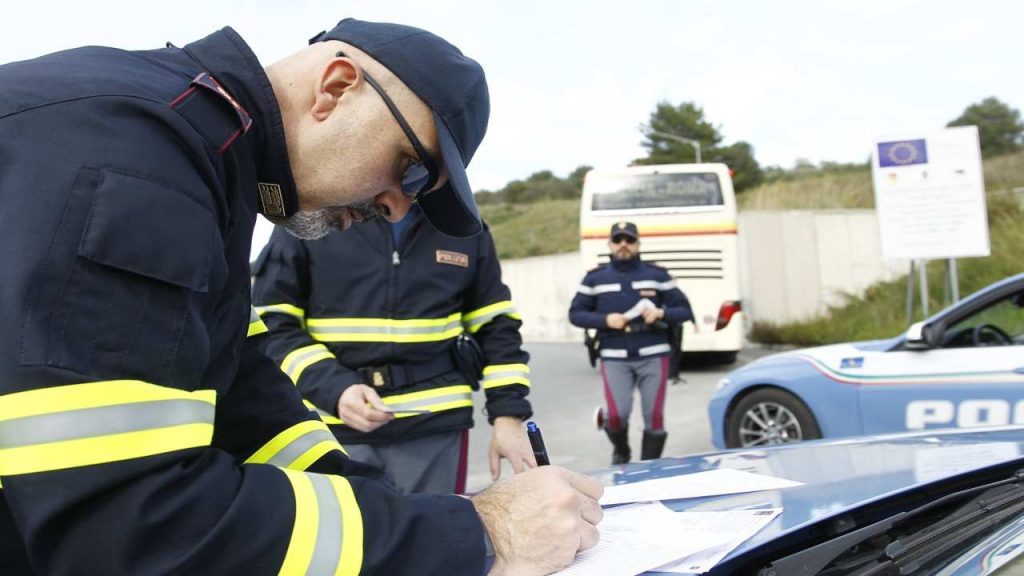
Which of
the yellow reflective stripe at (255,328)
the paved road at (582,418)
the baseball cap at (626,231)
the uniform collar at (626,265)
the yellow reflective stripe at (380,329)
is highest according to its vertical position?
the baseball cap at (626,231)

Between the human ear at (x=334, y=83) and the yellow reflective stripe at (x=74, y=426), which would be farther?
the human ear at (x=334, y=83)

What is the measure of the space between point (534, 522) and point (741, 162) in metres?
51.4

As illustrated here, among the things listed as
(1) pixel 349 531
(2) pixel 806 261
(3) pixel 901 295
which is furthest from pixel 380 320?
(2) pixel 806 261

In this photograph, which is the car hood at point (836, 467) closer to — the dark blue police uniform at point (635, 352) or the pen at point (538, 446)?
the pen at point (538, 446)

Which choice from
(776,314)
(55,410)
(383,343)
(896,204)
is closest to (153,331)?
(55,410)

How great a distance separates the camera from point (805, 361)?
585 centimetres

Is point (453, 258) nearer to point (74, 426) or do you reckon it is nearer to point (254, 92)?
point (254, 92)

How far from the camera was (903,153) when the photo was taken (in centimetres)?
1123

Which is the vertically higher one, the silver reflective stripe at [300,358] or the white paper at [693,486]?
the silver reflective stripe at [300,358]

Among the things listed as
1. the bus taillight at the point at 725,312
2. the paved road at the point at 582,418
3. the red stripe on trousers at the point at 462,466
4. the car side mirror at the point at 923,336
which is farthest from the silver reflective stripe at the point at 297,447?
the bus taillight at the point at 725,312

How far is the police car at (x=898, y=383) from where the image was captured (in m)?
4.88

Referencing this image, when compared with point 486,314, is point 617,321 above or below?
below

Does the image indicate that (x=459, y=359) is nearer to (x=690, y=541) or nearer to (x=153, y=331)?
(x=690, y=541)

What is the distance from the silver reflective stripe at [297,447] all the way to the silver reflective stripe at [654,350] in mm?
4624
